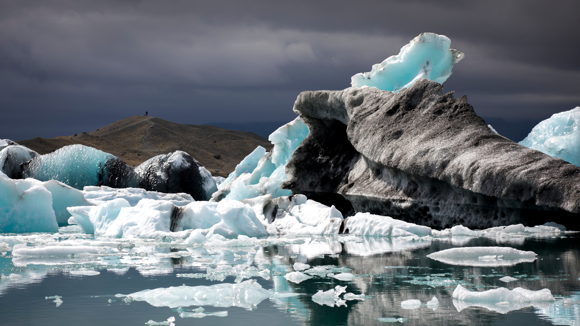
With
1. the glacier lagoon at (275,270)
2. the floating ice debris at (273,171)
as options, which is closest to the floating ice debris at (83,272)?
the glacier lagoon at (275,270)

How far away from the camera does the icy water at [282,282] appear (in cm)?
420

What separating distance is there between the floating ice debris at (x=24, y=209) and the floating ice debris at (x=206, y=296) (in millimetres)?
9365

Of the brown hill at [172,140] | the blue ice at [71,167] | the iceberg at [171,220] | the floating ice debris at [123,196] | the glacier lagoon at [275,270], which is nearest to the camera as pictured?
the glacier lagoon at [275,270]

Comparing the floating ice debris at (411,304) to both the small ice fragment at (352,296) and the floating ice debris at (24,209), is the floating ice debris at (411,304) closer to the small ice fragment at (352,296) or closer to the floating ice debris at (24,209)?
the small ice fragment at (352,296)

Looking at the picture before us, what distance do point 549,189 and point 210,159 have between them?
62500 mm

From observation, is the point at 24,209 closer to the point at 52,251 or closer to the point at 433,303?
the point at 52,251

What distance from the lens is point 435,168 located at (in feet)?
43.0

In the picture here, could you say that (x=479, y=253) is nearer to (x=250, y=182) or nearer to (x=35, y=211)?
(x=35, y=211)

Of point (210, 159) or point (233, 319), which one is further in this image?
point (210, 159)

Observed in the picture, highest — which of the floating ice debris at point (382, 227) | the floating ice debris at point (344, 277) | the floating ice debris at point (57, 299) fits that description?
the floating ice debris at point (382, 227)

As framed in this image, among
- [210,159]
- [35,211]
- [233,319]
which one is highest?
[210,159]

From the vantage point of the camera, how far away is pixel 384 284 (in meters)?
5.66

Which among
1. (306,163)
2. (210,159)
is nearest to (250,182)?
(306,163)

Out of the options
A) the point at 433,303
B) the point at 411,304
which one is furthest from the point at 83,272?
the point at 433,303
